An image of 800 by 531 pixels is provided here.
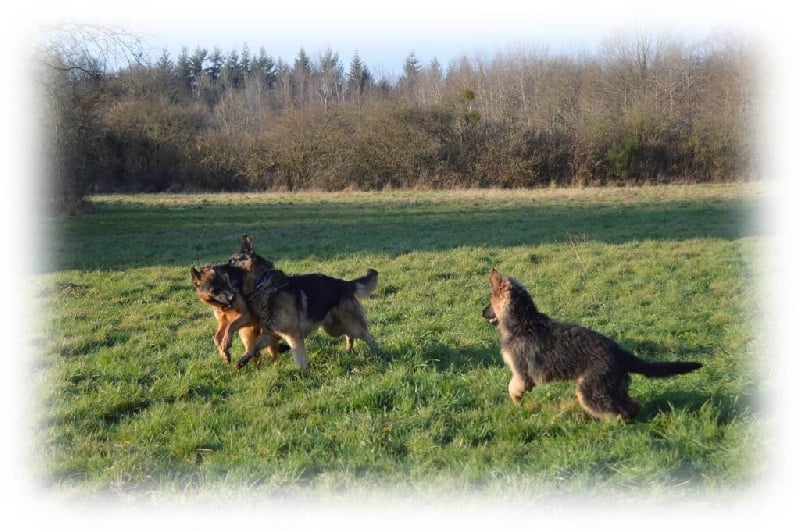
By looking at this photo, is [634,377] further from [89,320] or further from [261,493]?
[89,320]

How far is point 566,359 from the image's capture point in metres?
5.76

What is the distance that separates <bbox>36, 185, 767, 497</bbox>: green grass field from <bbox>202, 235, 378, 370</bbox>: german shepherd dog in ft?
1.06

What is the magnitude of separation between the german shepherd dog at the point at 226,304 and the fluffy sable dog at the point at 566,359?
293 centimetres

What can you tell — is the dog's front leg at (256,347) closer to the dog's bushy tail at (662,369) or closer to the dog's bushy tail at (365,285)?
the dog's bushy tail at (365,285)

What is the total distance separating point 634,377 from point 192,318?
6.84m

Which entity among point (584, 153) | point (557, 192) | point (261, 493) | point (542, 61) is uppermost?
point (542, 61)

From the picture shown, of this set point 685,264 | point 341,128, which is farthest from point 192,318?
point 341,128

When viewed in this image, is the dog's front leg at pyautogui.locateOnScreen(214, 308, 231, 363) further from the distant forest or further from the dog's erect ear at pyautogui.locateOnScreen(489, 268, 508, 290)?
the distant forest

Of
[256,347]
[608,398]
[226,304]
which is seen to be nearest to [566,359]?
[608,398]

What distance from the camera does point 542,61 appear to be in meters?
50.1

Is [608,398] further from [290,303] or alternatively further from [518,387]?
[290,303]

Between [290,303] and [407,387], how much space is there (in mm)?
1852

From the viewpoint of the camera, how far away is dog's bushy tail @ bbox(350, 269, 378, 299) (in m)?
8.27

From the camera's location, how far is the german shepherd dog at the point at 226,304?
7.22m
